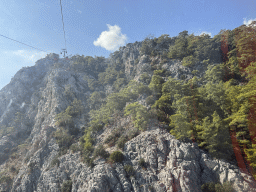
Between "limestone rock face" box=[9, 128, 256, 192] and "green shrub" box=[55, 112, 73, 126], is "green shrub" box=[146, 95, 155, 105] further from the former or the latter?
"green shrub" box=[55, 112, 73, 126]

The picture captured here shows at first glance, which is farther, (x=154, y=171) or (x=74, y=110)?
(x=74, y=110)

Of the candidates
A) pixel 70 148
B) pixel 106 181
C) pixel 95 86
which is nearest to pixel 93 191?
pixel 106 181

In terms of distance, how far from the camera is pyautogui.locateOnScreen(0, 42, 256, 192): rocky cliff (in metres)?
20.2

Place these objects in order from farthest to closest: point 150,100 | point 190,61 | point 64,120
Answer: point 190,61 < point 64,120 < point 150,100

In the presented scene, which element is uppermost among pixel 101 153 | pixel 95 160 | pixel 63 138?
pixel 63 138

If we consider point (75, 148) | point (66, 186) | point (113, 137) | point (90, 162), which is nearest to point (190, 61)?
point (113, 137)

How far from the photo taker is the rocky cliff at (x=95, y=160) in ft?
66.1

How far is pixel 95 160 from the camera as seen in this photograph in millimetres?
26844

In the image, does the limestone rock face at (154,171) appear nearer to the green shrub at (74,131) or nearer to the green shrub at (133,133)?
the green shrub at (133,133)

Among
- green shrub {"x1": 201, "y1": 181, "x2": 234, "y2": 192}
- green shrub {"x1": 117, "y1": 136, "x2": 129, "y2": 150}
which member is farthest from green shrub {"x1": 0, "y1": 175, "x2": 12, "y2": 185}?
green shrub {"x1": 201, "y1": 181, "x2": 234, "y2": 192}

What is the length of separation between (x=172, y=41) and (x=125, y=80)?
1240 inches

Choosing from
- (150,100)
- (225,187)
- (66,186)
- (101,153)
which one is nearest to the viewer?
(225,187)

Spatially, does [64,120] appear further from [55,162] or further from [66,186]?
[66,186]

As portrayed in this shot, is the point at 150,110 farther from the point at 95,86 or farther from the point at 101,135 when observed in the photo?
the point at 95,86
